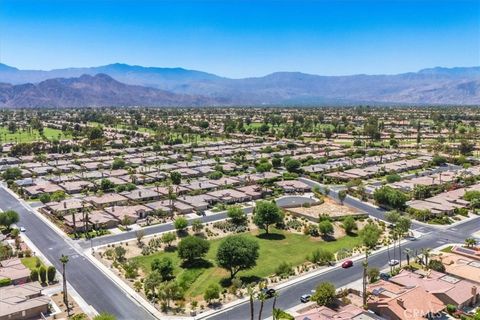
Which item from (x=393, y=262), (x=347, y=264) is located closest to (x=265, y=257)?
(x=347, y=264)

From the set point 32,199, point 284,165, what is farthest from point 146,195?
point 284,165

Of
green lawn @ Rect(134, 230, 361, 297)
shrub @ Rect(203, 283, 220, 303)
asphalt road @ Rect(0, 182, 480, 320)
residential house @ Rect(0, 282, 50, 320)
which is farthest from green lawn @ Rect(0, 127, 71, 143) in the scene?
shrub @ Rect(203, 283, 220, 303)

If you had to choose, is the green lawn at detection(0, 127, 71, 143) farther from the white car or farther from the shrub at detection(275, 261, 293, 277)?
the white car

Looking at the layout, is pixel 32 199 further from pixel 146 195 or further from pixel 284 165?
pixel 284 165

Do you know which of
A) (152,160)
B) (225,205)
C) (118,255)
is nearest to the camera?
(118,255)

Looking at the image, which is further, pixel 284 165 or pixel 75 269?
pixel 284 165

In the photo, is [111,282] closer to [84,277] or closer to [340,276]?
[84,277]
